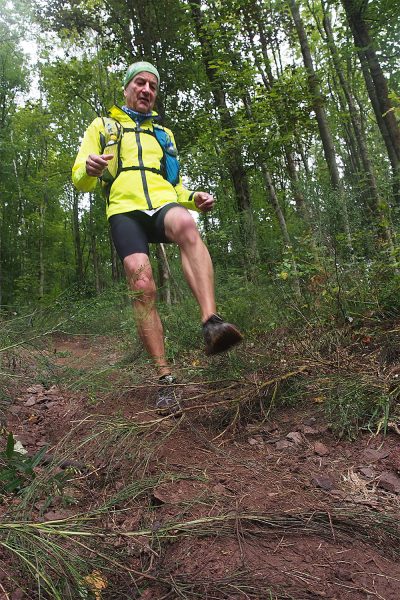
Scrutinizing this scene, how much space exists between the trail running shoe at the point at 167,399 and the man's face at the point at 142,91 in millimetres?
2031

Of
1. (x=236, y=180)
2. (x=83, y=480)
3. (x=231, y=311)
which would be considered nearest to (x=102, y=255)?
(x=236, y=180)

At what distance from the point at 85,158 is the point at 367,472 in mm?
2514

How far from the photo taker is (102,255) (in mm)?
27609

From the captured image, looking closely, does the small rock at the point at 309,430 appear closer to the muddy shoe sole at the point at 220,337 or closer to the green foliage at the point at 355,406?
the green foliage at the point at 355,406

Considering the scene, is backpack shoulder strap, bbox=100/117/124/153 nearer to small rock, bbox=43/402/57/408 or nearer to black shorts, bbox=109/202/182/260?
black shorts, bbox=109/202/182/260

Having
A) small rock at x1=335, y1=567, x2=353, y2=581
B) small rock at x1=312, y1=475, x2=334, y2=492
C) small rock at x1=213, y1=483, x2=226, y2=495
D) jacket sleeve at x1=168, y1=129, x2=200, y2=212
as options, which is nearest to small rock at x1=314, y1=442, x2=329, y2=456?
small rock at x1=312, y1=475, x2=334, y2=492

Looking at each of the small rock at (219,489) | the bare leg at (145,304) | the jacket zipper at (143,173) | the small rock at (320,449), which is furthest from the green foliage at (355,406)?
the jacket zipper at (143,173)

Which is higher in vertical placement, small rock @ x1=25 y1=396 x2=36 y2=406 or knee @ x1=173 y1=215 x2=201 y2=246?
knee @ x1=173 y1=215 x2=201 y2=246

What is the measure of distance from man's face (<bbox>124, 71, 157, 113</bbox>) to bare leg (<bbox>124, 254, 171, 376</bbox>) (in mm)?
1236

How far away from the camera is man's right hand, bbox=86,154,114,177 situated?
262 centimetres

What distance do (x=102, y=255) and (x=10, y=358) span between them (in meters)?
26.3

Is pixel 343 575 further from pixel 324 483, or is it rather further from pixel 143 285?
pixel 143 285

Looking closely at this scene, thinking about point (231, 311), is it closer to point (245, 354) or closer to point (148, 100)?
point (245, 354)

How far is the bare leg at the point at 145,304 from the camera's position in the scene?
270 centimetres
